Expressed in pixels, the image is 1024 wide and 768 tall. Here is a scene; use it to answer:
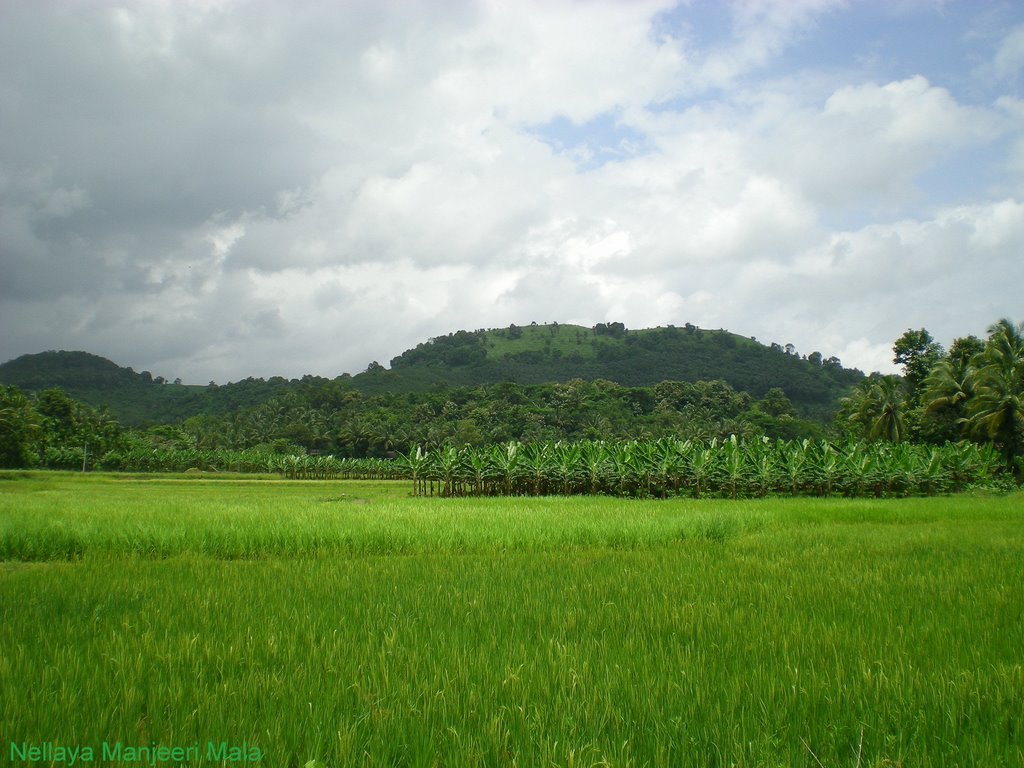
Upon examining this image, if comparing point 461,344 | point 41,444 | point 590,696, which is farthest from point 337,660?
point 461,344

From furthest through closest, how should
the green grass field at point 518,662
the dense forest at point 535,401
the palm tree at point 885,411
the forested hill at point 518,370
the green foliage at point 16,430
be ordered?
the forested hill at point 518,370 < the green foliage at point 16,430 < the palm tree at point 885,411 < the dense forest at point 535,401 < the green grass field at point 518,662

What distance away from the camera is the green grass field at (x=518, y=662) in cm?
288

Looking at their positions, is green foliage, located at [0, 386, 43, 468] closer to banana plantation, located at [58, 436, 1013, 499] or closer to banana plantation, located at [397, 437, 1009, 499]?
banana plantation, located at [58, 436, 1013, 499]

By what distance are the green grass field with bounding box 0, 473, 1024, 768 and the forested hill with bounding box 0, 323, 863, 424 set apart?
11954cm

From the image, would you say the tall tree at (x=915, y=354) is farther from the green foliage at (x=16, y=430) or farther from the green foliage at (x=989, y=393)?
the green foliage at (x=16, y=430)

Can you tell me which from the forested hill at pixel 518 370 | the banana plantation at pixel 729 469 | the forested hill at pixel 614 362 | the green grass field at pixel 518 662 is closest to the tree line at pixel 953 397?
the banana plantation at pixel 729 469

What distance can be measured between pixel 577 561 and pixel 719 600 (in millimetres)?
3276

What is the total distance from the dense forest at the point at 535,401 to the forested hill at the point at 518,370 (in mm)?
576

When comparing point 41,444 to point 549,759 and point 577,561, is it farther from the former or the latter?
point 549,759

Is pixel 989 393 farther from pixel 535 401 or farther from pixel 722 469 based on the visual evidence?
pixel 535 401

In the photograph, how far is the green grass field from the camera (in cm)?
288

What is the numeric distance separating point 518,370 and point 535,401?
189 ft

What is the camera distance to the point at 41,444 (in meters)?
63.0

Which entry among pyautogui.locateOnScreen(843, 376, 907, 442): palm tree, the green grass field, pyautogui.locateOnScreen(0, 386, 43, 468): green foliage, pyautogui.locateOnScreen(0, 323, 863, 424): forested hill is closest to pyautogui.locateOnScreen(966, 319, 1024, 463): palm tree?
pyautogui.locateOnScreen(843, 376, 907, 442): palm tree
